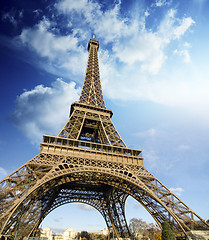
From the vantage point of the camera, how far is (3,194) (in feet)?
49.0

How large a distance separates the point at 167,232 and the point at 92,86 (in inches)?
1017

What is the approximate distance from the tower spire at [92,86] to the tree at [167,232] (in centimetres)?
1984

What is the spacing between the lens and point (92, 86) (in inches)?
1350

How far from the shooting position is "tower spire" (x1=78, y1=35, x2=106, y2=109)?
104 ft

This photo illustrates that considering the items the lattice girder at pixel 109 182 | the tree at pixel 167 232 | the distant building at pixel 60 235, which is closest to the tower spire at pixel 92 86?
the lattice girder at pixel 109 182

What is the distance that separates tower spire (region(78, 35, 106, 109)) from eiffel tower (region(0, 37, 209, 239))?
0.20 metres

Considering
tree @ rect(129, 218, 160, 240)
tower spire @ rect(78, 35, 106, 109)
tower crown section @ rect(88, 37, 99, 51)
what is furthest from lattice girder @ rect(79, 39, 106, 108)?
tree @ rect(129, 218, 160, 240)

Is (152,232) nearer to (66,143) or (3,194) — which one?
(66,143)

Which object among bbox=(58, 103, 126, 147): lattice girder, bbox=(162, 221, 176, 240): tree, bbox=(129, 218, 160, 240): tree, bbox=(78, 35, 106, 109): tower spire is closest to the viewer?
bbox=(162, 221, 176, 240): tree

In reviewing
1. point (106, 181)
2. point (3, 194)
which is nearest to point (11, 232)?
point (3, 194)

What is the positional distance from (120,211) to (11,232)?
1724 centimetres

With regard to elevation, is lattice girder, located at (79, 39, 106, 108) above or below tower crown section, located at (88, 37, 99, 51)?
below

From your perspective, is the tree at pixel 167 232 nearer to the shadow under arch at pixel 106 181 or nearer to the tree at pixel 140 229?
the shadow under arch at pixel 106 181

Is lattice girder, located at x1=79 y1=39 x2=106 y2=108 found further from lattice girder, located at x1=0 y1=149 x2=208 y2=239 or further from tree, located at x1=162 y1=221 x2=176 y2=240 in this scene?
tree, located at x1=162 y1=221 x2=176 y2=240
